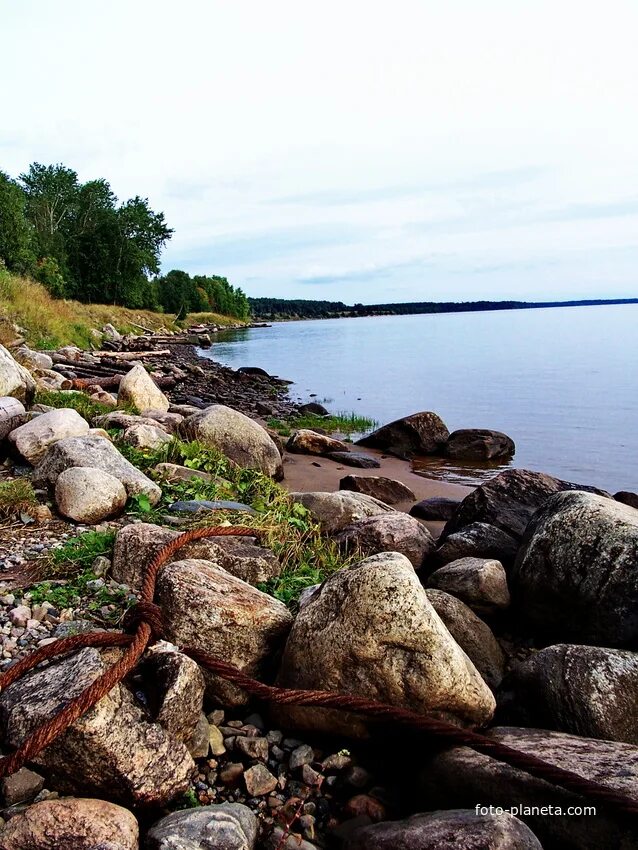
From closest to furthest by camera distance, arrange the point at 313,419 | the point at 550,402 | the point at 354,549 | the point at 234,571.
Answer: the point at 234,571 < the point at 354,549 < the point at 313,419 < the point at 550,402

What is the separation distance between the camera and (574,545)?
4.48 m

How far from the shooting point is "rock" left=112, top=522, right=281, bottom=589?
13.4 feet

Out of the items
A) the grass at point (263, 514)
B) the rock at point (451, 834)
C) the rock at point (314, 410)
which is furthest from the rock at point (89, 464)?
the rock at point (314, 410)

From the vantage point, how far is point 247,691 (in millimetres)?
3029

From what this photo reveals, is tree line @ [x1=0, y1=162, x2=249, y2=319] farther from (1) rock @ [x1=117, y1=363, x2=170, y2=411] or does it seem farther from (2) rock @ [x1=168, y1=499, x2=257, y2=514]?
(2) rock @ [x1=168, y1=499, x2=257, y2=514]

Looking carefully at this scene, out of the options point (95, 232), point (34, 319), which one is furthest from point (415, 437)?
point (95, 232)

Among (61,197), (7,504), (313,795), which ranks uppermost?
(61,197)

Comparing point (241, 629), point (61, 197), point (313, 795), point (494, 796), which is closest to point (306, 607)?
point (241, 629)

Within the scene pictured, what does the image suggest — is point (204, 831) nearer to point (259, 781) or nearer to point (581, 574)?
point (259, 781)

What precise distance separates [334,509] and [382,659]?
4258 millimetres

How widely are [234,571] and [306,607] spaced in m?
1.02

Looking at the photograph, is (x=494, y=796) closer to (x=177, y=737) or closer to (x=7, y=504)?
(x=177, y=737)

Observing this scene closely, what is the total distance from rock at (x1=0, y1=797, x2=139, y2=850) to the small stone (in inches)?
24.2

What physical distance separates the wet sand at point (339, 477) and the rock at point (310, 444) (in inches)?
9.3
